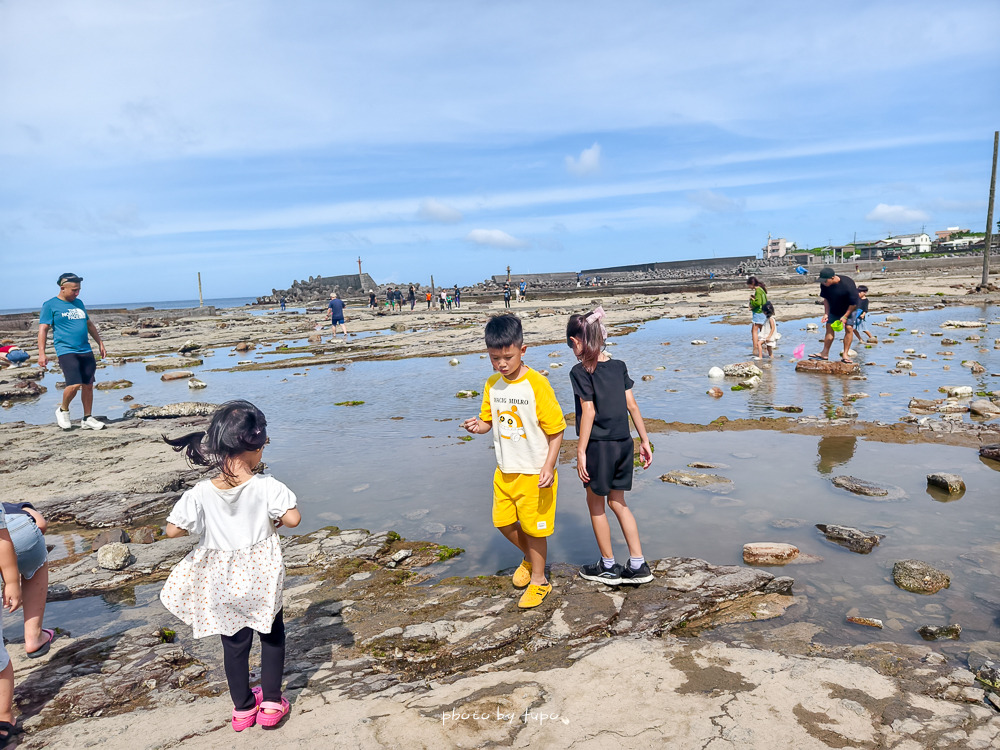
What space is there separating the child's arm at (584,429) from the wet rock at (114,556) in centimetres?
336

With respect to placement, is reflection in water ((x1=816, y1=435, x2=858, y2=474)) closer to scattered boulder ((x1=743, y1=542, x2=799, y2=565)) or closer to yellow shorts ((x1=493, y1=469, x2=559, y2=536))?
scattered boulder ((x1=743, y1=542, x2=799, y2=565))

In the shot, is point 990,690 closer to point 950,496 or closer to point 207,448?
point 950,496

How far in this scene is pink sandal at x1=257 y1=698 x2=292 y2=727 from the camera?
2.63 m

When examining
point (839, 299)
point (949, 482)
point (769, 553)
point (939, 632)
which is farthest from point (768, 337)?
point (939, 632)

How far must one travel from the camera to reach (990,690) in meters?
2.60

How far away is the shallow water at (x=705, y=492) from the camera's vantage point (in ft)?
12.3

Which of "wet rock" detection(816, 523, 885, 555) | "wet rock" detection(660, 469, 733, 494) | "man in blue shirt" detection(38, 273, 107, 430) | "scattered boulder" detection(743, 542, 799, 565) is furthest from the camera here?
"man in blue shirt" detection(38, 273, 107, 430)

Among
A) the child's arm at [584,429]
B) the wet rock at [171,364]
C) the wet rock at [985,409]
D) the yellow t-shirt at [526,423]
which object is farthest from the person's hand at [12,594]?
the wet rock at [171,364]

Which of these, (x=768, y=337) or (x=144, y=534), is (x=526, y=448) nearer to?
(x=144, y=534)

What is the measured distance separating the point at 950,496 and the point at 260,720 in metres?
5.13

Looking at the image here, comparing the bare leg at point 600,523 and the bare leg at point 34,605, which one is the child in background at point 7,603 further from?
the bare leg at point 600,523

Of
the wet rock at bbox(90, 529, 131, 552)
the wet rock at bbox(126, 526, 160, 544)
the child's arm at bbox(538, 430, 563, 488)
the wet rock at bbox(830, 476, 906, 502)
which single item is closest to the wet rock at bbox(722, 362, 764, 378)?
the wet rock at bbox(830, 476, 906, 502)

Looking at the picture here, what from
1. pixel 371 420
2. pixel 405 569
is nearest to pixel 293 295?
pixel 371 420

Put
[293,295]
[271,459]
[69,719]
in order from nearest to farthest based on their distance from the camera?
[69,719] → [271,459] → [293,295]
